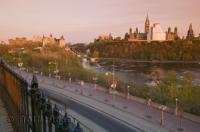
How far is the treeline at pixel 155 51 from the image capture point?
144 meters

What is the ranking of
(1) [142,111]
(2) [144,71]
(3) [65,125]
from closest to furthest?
(3) [65,125] < (1) [142,111] < (2) [144,71]

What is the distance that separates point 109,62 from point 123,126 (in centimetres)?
12258

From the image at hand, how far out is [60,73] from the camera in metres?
77.1

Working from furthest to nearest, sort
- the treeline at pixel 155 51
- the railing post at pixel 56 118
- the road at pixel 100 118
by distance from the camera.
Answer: the treeline at pixel 155 51 < the road at pixel 100 118 < the railing post at pixel 56 118

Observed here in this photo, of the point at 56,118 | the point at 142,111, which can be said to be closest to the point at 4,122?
the point at 56,118

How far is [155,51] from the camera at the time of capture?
153375 millimetres

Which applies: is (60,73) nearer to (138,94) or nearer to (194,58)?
(138,94)

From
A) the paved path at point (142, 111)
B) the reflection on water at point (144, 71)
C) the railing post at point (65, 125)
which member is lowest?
the reflection on water at point (144, 71)

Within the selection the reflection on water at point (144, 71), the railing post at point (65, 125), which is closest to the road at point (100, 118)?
the railing post at point (65, 125)

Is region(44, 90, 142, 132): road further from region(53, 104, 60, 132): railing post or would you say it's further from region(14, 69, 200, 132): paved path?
region(53, 104, 60, 132): railing post

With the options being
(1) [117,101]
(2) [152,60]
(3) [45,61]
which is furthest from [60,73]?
(2) [152,60]

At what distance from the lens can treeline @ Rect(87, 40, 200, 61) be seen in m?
144

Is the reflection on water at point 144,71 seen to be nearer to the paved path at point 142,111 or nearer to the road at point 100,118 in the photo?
the paved path at point 142,111

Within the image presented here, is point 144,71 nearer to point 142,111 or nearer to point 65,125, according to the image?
point 142,111
